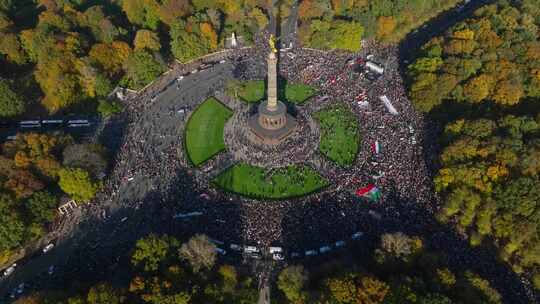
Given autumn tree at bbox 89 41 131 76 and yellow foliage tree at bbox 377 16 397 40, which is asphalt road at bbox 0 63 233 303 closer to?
autumn tree at bbox 89 41 131 76

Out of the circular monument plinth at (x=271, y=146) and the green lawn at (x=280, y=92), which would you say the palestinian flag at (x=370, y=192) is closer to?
the circular monument plinth at (x=271, y=146)

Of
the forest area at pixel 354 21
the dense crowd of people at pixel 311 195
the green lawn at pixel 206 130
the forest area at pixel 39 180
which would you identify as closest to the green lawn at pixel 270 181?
the dense crowd of people at pixel 311 195

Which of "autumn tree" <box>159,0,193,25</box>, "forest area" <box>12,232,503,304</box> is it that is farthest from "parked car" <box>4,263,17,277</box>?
"autumn tree" <box>159,0,193,25</box>

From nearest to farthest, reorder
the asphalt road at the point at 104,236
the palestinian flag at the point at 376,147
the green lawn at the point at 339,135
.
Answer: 1. the asphalt road at the point at 104,236
2. the palestinian flag at the point at 376,147
3. the green lawn at the point at 339,135

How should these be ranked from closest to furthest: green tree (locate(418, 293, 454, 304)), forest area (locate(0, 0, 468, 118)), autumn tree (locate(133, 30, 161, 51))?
green tree (locate(418, 293, 454, 304)) → forest area (locate(0, 0, 468, 118)) → autumn tree (locate(133, 30, 161, 51))

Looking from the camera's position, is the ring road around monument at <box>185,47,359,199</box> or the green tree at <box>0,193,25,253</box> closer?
the green tree at <box>0,193,25,253</box>

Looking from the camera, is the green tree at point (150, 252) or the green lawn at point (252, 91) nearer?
the green tree at point (150, 252)

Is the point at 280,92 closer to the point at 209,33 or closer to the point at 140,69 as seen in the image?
the point at 209,33
